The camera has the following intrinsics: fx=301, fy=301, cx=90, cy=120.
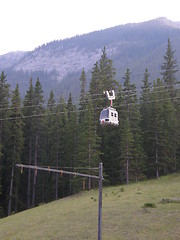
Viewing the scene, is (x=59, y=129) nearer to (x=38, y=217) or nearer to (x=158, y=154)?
(x=158, y=154)

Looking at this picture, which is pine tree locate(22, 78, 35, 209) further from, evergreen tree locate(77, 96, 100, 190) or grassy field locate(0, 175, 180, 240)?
grassy field locate(0, 175, 180, 240)

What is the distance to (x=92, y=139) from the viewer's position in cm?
4384

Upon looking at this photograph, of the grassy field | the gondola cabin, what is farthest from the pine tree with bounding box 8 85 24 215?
the gondola cabin

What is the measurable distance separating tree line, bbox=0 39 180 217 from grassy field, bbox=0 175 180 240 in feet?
40.9

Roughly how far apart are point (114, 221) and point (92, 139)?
69.9 feet

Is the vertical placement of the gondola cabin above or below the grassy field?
above

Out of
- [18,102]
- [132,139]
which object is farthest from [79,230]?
[18,102]

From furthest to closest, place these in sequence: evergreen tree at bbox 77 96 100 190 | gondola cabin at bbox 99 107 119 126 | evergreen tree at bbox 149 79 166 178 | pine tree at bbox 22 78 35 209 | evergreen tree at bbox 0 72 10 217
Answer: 1. pine tree at bbox 22 78 35 209
2. evergreen tree at bbox 149 79 166 178
3. evergreen tree at bbox 0 72 10 217
4. evergreen tree at bbox 77 96 100 190
5. gondola cabin at bbox 99 107 119 126

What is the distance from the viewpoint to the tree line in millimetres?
45375

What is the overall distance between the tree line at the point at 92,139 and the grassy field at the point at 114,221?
12462 millimetres

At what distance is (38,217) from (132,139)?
67.9 ft

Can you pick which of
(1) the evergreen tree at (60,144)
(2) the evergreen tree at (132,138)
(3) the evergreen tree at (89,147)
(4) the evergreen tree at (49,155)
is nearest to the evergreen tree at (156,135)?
(2) the evergreen tree at (132,138)

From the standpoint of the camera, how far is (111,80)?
54.6 m

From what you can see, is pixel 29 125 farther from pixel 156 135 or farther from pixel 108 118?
pixel 108 118
